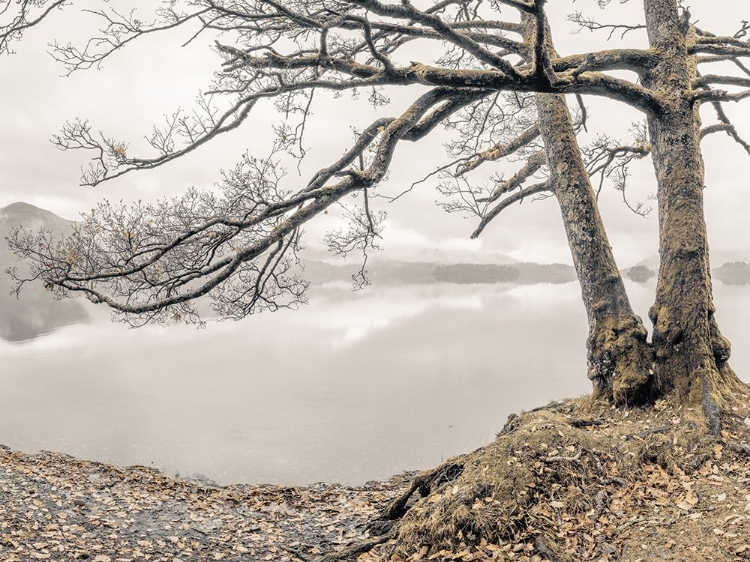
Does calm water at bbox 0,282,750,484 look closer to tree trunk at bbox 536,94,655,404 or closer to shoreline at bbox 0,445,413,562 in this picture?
shoreline at bbox 0,445,413,562

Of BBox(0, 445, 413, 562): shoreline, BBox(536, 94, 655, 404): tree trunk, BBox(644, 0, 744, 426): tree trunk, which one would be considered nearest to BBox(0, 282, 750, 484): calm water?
BBox(0, 445, 413, 562): shoreline

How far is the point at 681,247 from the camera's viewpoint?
6785mm

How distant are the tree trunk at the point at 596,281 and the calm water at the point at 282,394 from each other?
8.58 meters

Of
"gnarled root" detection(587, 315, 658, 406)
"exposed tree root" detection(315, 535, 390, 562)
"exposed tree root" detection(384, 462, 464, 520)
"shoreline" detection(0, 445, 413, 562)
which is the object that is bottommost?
"shoreline" detection(0, 445, 413, 562)

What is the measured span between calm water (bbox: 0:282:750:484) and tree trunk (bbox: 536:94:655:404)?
858 cm

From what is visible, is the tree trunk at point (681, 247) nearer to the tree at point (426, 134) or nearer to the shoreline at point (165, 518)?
the tree at point (426, 134)

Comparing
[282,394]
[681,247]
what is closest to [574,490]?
[681,247]

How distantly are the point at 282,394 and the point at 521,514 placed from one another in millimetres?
21668

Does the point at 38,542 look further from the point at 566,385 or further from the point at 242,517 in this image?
the point at 566,385

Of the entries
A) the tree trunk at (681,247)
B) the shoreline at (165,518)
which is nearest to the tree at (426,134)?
the tree trunk at (681,247)

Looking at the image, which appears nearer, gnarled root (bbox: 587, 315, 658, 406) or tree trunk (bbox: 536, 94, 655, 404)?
gnarled root (bbox: 587, 315, 658, 406)

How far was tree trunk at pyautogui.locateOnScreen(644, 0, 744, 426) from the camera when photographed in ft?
21.0

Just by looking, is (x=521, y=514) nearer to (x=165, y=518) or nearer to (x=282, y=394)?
(x=165, y=518)

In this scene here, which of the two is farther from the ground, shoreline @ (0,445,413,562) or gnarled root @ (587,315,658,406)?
gnarled root @ (587,315,658,406)
